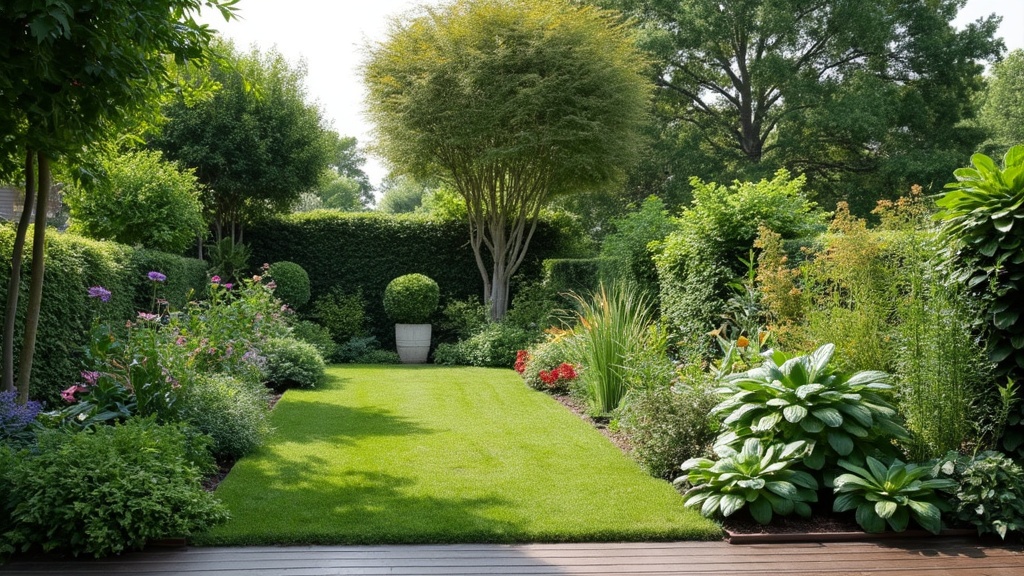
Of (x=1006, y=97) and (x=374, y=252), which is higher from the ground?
(x=1006, y=97)

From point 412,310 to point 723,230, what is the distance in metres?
7.40

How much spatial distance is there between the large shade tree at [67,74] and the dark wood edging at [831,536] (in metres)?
4.17

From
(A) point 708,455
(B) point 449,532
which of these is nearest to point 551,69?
(A) point 708,455

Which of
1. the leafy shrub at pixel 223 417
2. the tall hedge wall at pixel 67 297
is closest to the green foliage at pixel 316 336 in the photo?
the tall hedge wall at pixel 67 297

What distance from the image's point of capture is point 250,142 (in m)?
12.9

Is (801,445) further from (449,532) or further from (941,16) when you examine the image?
(941,16)

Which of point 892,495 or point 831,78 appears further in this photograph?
point 831,78

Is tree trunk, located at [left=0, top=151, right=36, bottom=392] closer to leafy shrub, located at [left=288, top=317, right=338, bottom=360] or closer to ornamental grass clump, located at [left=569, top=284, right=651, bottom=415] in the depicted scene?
ornamental grass clump, located at [left=569, top=284, right=651, bottom=415]

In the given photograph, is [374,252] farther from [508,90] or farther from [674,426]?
[674,426]

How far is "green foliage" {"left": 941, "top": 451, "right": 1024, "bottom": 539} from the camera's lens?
4008 mm

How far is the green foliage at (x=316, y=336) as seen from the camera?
12.4m

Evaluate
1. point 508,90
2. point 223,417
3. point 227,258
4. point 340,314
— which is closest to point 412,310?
point 340,314

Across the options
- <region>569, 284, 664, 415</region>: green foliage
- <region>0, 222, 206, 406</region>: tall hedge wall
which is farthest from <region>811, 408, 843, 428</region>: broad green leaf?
<region>0, 222, 206, 406</region>: tall hedge wall

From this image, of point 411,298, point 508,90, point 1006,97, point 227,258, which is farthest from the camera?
point 1006,97
